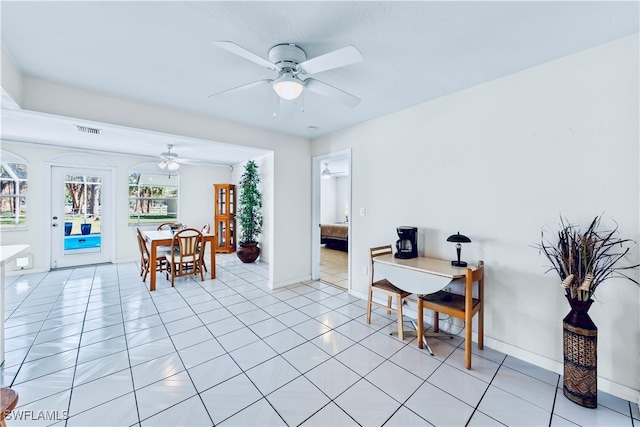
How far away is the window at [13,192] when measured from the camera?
426 centimetres

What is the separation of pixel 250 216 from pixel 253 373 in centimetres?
381

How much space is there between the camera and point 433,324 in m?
2.69

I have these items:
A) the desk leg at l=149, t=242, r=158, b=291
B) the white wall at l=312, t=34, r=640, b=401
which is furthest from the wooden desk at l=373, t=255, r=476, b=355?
the desk leg at l=149, t=242, r=158, b=291

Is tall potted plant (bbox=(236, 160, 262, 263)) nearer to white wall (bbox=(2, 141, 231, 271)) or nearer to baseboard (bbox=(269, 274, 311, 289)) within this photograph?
white wall (bbox=(2, 141, 231, 271))

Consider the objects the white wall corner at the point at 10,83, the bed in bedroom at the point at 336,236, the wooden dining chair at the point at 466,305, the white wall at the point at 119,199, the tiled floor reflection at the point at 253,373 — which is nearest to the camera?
the tiled floor reflection at the point at 253,373

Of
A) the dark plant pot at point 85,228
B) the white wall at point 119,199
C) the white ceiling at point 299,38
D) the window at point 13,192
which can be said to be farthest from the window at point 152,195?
the white ceiling at point 299,38

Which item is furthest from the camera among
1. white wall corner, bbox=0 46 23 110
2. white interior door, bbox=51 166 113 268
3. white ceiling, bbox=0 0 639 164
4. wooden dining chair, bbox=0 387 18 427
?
white interior door, bbox=51 166 113 268

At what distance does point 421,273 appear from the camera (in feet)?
7.25

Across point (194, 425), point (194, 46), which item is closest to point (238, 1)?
point (194, 46)

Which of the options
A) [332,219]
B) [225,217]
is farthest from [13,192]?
[332,219]

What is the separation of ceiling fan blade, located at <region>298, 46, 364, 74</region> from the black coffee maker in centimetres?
173

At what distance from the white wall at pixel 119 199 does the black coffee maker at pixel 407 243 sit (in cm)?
538

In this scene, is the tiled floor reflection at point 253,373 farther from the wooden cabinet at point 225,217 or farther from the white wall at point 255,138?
the wooden cabinet at point 225,217

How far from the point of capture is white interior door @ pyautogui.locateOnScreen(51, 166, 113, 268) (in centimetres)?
471
